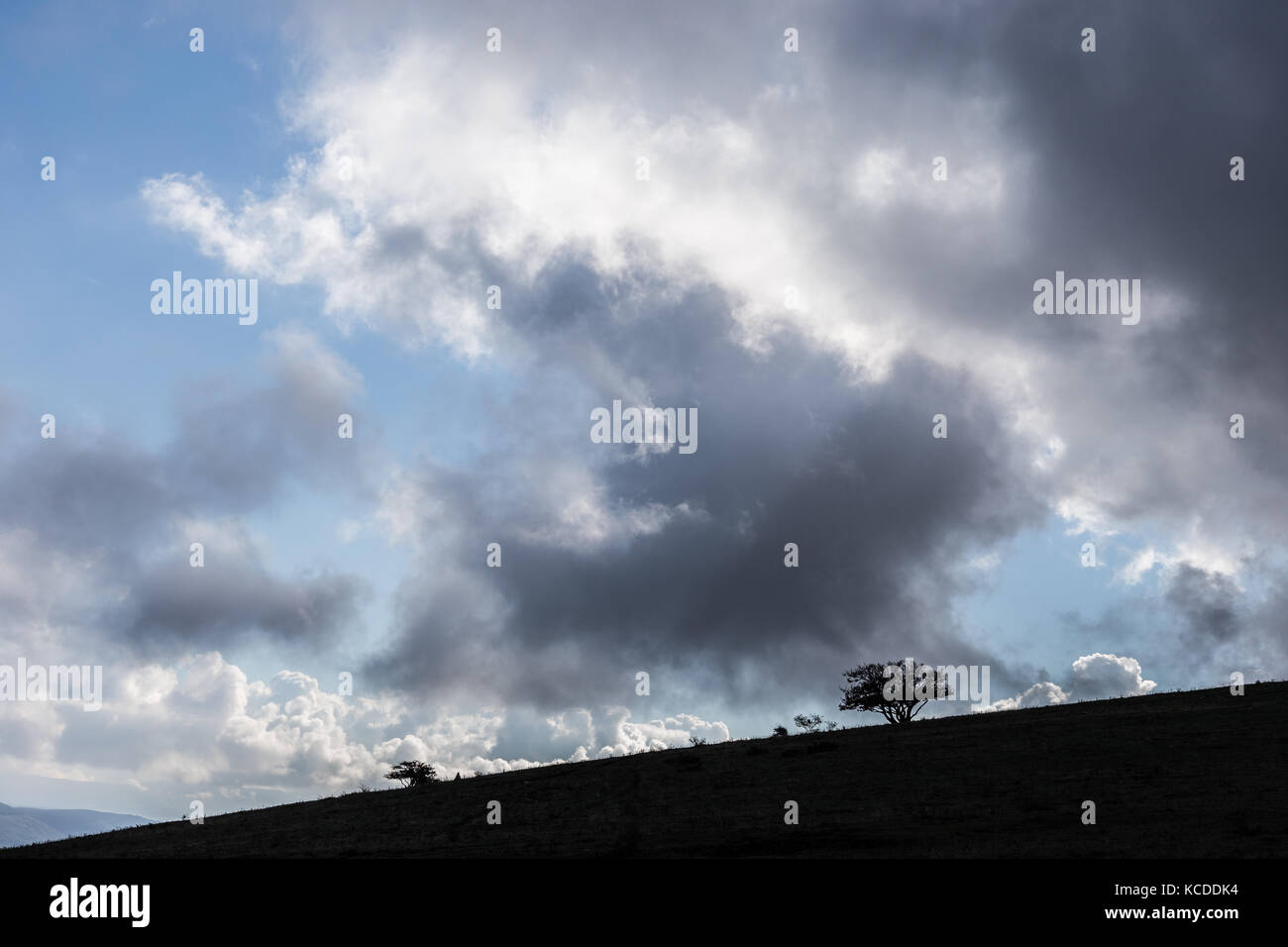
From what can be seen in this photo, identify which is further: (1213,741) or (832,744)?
(832,744)

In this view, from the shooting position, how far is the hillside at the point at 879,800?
1341 inches

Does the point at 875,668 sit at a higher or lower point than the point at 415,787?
higher

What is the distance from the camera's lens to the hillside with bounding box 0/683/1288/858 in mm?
34062

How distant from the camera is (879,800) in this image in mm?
42594
